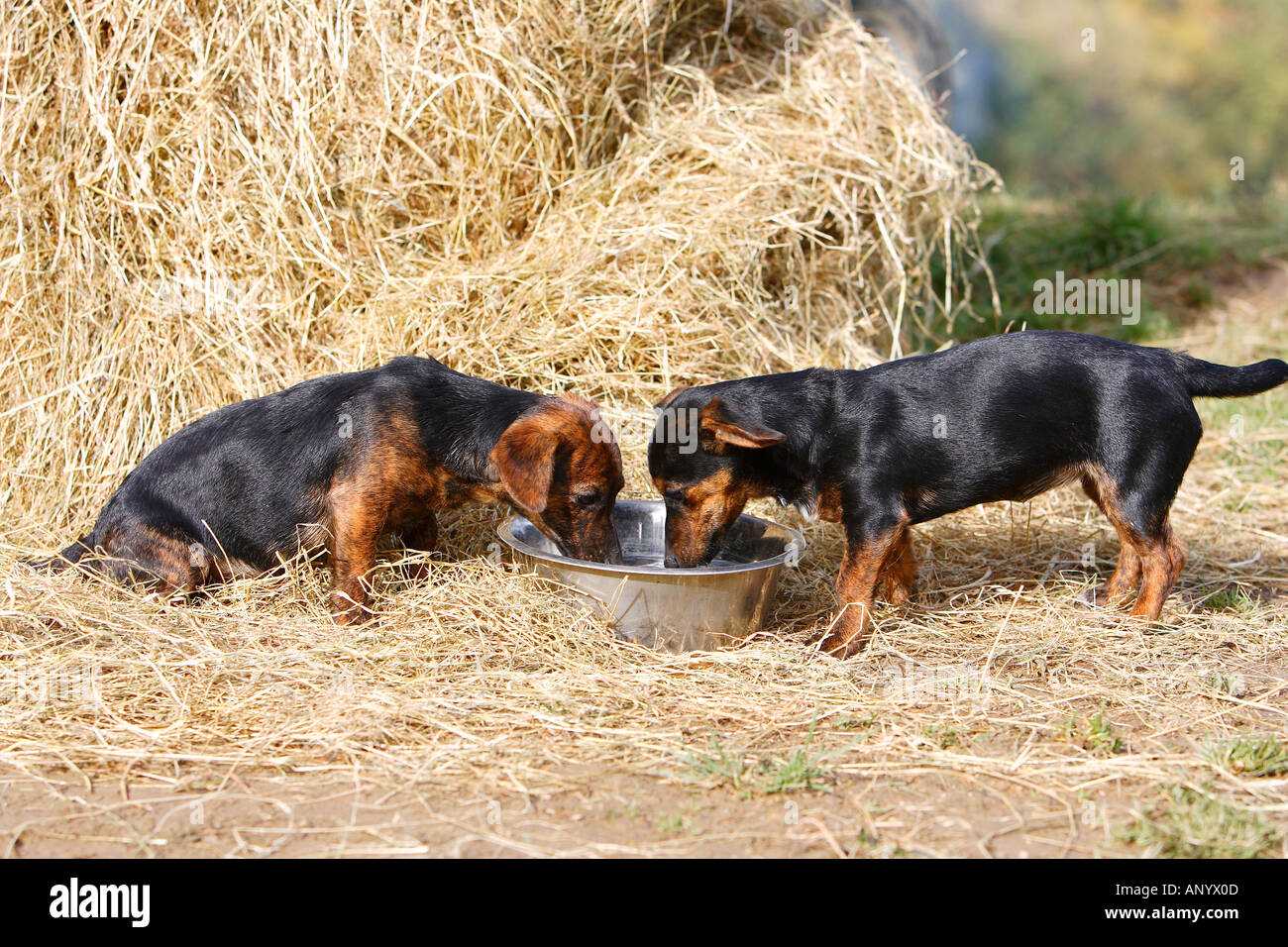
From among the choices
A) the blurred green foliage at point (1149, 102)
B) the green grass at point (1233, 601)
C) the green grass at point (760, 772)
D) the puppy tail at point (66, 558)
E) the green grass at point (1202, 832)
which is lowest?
the green grass at point (1202, 832)

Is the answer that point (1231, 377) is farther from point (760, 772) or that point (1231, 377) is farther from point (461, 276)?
point (461, 276)

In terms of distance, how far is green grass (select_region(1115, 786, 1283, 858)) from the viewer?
11.7ft

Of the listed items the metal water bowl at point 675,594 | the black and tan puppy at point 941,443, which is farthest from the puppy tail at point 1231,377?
the metal water bowl at point 675,594

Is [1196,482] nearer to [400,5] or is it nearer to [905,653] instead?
[905,653]

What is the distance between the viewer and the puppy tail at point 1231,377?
18.1 feet

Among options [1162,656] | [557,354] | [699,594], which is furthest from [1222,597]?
[557,354]

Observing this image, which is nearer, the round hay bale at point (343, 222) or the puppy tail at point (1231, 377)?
A: the puppy tail at point (1231, 377)

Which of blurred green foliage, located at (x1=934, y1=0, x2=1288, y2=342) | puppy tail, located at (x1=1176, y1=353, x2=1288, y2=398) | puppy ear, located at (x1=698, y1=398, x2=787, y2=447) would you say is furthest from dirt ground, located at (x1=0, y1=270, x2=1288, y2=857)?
blurred green foliage, located at (x1=934, y1=0, x2=1288, y2=342)

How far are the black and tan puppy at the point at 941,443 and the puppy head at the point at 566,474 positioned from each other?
0.87 feet

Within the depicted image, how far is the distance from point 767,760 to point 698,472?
5.42ft

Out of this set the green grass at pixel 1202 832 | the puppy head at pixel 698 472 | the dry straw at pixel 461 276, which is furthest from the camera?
the puppy head at pixel 698 472

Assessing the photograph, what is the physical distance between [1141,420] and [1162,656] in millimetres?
1100

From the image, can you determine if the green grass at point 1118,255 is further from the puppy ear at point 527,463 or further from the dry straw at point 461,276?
the puppy ear at point 527,463

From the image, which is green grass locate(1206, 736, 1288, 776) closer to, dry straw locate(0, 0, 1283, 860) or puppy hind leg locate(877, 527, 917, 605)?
dry straw locate(0, 0, 1283, 860)
